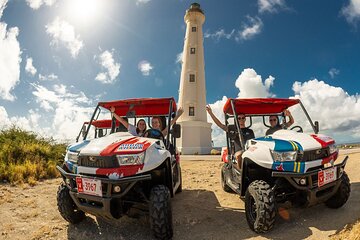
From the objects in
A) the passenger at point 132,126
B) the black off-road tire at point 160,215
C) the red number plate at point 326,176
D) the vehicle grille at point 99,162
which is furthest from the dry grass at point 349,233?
the passenger at point 132,126

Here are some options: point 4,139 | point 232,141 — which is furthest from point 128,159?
point 4,139

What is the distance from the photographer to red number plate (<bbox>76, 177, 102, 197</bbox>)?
3.87 m

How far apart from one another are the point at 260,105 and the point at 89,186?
→ 4.36 meters

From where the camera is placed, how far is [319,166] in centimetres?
430

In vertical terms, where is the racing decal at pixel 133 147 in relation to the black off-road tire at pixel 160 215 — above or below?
above

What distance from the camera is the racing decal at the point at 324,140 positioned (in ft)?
14.6

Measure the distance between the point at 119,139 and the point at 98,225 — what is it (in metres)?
1.56

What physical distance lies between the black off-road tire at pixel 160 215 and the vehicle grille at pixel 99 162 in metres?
0.70

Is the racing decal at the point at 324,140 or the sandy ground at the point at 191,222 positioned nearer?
the sandy ground at the point at 191,222

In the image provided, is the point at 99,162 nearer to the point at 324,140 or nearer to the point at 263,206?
the point at 263,206

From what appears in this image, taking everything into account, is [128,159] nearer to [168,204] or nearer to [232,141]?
[168,204]

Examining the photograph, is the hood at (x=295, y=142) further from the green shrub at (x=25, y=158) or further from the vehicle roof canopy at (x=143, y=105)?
the green shrub at (x=25, y=158)

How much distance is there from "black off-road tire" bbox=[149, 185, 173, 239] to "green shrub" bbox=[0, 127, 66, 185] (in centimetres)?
589

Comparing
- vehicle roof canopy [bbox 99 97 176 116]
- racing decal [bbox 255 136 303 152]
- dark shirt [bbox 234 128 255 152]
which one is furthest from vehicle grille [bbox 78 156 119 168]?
dark shirt [bbox 234 128 255 152]
